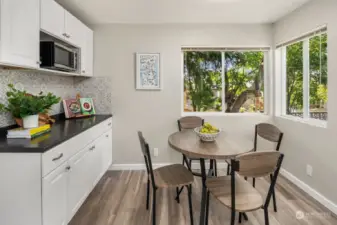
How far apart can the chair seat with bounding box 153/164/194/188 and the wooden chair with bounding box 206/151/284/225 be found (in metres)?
0.29

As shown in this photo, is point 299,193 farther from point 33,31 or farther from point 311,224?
point 33,31

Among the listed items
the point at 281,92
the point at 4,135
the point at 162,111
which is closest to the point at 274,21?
the point at 281,92

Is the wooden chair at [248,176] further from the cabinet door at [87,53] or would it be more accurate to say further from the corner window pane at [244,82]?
the cabinet door at [87,53]

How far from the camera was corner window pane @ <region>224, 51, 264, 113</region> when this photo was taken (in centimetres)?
380

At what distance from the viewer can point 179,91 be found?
368 centimetres

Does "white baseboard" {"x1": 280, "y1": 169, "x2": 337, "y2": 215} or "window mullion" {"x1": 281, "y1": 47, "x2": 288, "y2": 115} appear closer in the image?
"white baseboard" {"x1": 280, "y1": 169, "x2": 337, "y2": 215}

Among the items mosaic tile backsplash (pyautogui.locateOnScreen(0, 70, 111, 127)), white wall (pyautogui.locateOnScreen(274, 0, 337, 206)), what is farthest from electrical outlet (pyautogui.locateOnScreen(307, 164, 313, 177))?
mosaic tile backsplash (pyautogui.locateOnScreen(0, 70, 111, 127))

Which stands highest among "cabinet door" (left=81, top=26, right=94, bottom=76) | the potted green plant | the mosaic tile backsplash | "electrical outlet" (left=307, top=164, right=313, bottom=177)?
"cabinet door" (left=81, top=26, right=94, bottom=76)

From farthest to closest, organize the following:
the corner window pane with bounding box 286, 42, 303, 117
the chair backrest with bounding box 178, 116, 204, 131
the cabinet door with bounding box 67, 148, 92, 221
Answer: the chair backrest with bounding box 178, 116, 204, 131 < the corner window pane with bounding box 286, 42, 303, 117 < the cabinet door with bounding box 67, 148, 92, 221

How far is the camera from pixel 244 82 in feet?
12.6

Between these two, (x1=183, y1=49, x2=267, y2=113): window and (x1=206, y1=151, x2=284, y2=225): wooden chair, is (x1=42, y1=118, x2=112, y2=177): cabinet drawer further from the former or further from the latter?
(x1=183, y1=49, x2=267, y2=113): window

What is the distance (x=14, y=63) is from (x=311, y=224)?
2869mm

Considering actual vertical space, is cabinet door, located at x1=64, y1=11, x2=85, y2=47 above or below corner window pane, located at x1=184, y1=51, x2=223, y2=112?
above

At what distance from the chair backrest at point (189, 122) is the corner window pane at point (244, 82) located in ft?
2.10
